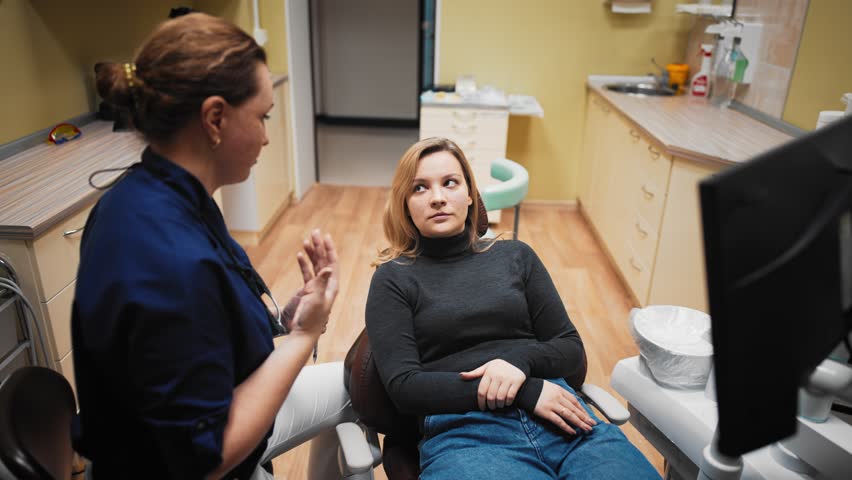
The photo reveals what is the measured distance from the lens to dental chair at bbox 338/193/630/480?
4.48 feet

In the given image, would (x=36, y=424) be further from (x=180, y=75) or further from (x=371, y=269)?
(x=371, y=269)

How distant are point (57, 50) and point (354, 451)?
A: 95.7 inches

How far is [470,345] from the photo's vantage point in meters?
1.46

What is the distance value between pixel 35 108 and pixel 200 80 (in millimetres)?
2123

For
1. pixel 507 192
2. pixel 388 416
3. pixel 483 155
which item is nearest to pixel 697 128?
pixel 483 155

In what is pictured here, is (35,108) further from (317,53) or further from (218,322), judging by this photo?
(317,53)

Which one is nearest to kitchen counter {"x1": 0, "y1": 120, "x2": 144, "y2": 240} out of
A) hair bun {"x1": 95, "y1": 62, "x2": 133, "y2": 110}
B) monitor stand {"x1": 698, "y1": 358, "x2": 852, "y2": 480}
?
hair bun {"x1": 95, "y1": 62, "x2": 133, "y2": 110}

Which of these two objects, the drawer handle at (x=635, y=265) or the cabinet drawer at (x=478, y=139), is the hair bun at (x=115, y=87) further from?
the cabinet drawer at (x=478, y=139)

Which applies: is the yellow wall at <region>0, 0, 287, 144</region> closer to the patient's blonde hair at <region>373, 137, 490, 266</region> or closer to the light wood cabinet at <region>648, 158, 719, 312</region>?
the patient's blonde hair at <region>373, 137, 490, 266</region>

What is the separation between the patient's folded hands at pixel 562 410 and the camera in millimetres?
1293

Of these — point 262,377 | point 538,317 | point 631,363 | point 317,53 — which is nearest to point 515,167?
point 538,317

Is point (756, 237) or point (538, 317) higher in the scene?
point (756, 237)

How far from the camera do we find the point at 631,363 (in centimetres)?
139

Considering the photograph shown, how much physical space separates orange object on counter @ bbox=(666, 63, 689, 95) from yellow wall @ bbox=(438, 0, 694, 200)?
0.78 feet
